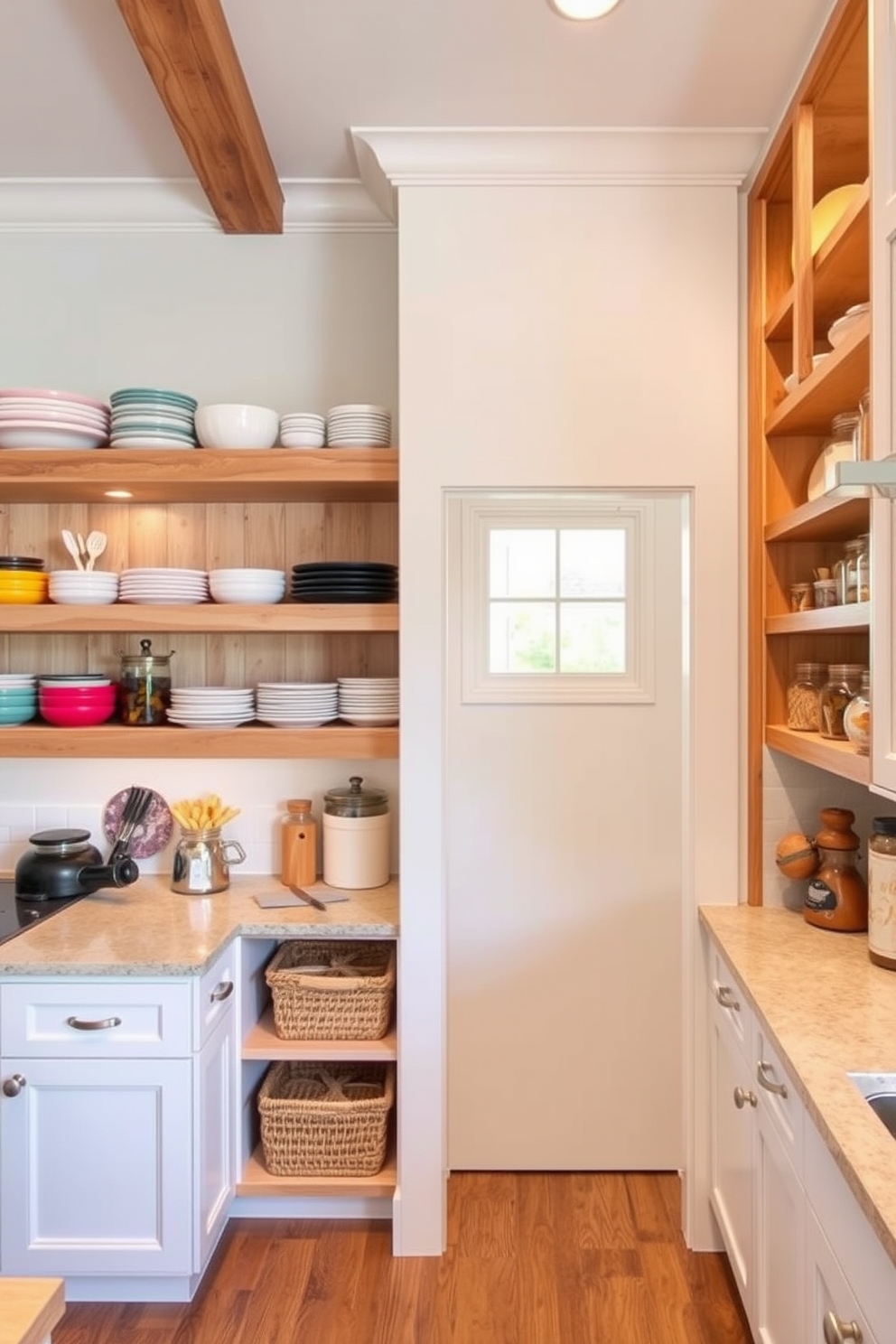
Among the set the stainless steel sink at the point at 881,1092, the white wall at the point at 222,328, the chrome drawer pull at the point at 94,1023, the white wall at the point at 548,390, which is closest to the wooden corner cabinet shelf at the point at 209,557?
the white wall at the point at 548,390

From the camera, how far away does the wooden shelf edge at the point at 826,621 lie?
1496 millimetres

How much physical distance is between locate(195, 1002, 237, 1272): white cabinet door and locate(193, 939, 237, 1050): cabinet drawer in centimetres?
3

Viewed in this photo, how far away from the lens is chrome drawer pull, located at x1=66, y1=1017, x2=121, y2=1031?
178cm

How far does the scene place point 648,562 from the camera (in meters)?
2.54

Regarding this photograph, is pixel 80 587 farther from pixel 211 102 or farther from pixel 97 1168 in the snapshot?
pixel 97 1168

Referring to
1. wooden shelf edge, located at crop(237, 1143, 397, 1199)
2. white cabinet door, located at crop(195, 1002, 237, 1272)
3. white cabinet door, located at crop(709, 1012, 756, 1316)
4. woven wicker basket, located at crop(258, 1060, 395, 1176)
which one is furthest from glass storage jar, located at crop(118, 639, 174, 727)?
white cabinet door, located at crop(709, 1012, 756, 1316)

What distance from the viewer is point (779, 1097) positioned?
55.7 inches

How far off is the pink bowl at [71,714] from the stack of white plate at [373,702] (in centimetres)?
69

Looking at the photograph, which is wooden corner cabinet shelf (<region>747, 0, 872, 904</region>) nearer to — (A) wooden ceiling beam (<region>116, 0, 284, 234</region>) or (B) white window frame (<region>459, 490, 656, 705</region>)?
(B) white window frame (<region>459, 490, 656, 705</region>)

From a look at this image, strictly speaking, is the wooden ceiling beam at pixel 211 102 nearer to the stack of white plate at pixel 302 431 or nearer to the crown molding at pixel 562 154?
the crown molding at pixel 562 154

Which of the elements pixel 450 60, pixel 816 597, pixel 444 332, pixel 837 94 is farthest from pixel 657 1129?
pixel 450 60

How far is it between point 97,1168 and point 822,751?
5.85 feet

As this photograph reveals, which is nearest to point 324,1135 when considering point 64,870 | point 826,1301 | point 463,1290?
point 463,1290

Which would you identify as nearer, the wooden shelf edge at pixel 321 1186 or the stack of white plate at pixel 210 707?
the wooden shelf edge at pixel 321 1186
